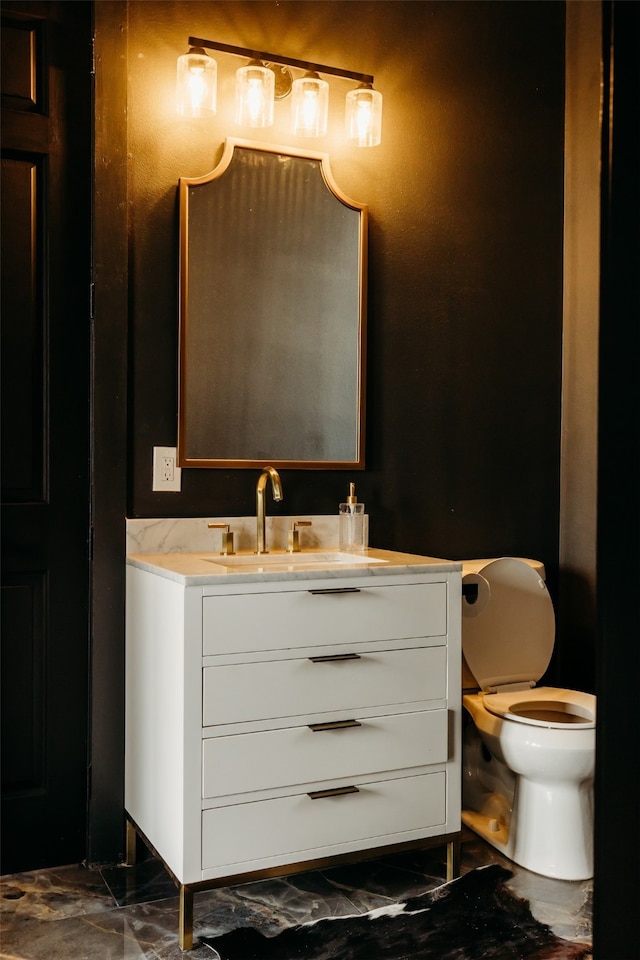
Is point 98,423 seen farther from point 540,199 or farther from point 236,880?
point 540,199

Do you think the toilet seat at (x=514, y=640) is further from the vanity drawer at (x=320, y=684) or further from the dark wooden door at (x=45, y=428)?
the dark wooden door at (x=45, y=428)

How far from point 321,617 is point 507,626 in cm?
85

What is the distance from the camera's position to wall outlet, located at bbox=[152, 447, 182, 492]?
231 centimetres

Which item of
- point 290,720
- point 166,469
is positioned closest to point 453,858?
point 290,720

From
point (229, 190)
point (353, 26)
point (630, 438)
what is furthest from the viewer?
point (353, 26)

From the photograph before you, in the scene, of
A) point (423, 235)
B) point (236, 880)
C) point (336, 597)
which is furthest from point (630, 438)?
point (423, 235)

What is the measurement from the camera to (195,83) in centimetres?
226

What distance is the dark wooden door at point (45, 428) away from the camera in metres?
2.20

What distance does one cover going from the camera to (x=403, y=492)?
8.73 feet

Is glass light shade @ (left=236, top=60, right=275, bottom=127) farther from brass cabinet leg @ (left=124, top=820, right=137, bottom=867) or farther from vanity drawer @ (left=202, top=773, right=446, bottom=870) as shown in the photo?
brass cabinet leg @ (left=124, top=820, right=137, bottom=867)

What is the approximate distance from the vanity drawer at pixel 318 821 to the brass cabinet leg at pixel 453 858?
3.4 inches

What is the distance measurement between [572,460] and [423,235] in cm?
94

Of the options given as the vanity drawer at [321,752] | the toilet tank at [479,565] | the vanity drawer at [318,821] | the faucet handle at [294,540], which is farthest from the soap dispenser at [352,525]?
the vanity drawer at [318,821]

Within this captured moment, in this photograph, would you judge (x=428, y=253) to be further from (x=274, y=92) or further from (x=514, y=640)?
(x=514, y=640)
